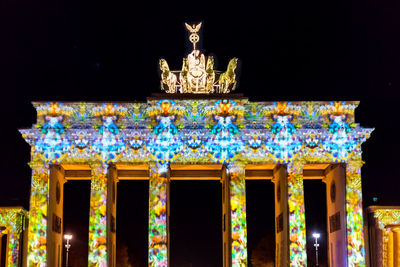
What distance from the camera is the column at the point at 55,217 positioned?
139ft

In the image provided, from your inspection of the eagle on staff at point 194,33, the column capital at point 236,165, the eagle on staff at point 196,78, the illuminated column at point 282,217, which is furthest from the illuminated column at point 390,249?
the eagle on staff at point 194,33

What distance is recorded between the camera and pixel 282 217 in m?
43.5

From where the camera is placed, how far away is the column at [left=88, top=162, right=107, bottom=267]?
4138cm

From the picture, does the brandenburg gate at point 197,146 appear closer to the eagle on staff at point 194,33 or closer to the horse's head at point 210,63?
the horse's head at point 210,63

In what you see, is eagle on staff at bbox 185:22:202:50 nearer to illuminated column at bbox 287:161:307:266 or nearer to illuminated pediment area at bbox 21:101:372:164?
illuminated pediment area at bbox 21:101:372:164

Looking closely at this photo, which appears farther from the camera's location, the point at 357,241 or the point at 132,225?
the point at 132,225

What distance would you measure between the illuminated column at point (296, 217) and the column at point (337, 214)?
8.03 feet

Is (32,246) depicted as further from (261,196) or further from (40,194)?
(261,196)

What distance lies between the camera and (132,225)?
222 feet

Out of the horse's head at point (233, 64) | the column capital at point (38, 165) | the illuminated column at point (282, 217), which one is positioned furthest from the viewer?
the horse's head at point (233, 64)

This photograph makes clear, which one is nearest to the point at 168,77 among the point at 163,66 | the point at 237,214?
the point at 163,66

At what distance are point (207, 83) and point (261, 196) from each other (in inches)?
912

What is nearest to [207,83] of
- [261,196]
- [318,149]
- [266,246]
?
[318,149]

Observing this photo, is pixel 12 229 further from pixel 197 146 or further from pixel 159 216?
pixel 197 146
